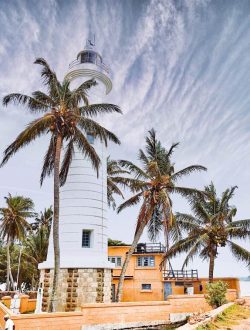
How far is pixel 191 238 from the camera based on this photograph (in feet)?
84.3

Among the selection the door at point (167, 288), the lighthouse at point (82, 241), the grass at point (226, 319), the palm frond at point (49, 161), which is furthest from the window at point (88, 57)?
the door at point (167, 288)

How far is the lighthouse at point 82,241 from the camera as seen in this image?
18.5 meters

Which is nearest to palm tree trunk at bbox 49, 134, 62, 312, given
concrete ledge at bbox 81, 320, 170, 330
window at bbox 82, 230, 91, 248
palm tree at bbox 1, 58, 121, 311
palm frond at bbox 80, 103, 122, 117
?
palm tree at bbox 1, 58, 121, 311

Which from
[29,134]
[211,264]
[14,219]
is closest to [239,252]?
[211,264]

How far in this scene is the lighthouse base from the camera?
1823cm

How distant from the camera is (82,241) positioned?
20.1 meters

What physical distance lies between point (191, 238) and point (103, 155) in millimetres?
10130

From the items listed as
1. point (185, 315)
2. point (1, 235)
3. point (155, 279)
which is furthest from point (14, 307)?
point (1, 235)

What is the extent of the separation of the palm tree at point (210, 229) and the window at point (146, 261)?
6.86 metres

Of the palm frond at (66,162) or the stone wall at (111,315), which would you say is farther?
the palm frond at (66,162)

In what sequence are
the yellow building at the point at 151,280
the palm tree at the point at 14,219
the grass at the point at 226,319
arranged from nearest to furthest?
the grass at the point at 226,319, the yellow building at the point at 151,280, the palm tree at the point at 14,219

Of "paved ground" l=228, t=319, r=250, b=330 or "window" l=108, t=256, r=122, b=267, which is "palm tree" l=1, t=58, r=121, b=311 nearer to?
"paved ground" l=228, t=319, r=250, b=330

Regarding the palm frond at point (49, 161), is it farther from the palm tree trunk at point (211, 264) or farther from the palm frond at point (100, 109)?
the palm tree trunk at point (211, 264)

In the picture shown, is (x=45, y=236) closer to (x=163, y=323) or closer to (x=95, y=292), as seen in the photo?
(x=95, y=292)
